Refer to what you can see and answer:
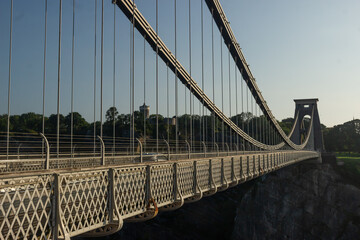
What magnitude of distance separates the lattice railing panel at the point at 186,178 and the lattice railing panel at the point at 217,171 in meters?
1.83

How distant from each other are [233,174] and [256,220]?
86.9 ft

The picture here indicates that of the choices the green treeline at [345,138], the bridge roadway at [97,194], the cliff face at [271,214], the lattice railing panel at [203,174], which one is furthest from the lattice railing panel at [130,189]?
the green treeline at [345,138]

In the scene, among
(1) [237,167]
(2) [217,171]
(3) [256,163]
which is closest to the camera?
(2) [217,171]

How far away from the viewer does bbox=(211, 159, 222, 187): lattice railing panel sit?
12887 millimetres

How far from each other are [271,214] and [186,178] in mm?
32389

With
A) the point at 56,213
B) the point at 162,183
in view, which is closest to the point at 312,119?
the point at 162,183

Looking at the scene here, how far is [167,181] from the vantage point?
9.27 m

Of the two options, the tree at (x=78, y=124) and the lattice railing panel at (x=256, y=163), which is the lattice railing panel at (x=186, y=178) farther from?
the tree at (x=78, y=124)

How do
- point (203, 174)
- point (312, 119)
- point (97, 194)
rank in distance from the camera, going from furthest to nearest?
point (312, 119) → point (203, 174) → point (97, 194)

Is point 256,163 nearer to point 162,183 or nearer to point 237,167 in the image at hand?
point 237,167

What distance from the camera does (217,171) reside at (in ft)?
43.7

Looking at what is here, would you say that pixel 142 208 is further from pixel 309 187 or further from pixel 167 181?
pixel 309 187

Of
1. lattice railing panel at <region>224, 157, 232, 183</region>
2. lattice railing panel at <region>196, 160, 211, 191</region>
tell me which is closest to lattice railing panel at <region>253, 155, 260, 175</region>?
lattice railing panel at <region>224, 157, 232, 183</region>

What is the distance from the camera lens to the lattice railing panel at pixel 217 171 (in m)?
12.9
